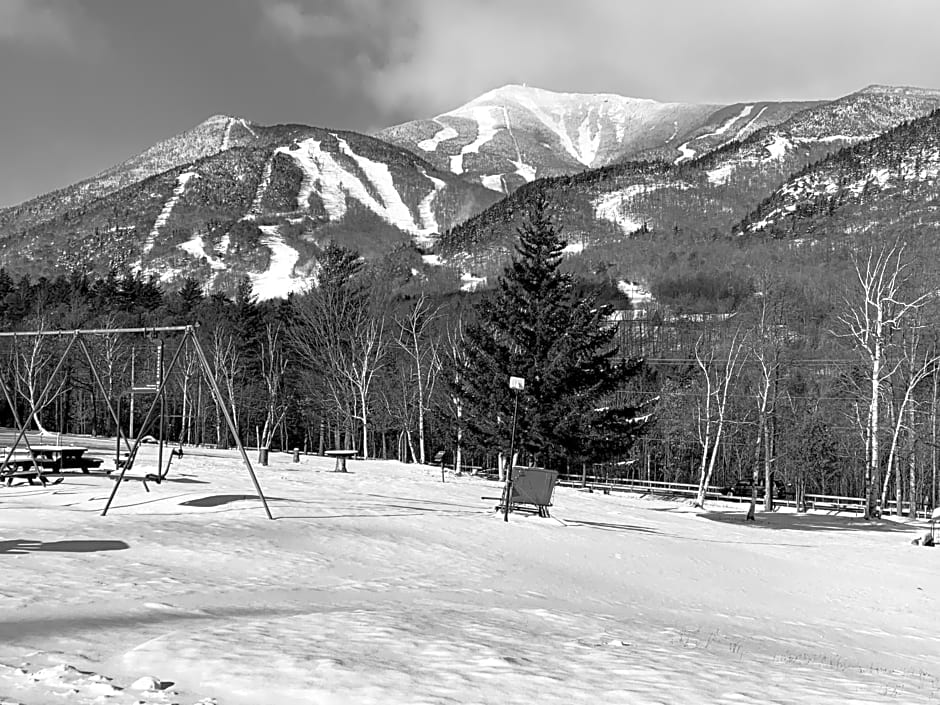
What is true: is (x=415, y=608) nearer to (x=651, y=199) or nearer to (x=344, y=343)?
(x=344, y=343)

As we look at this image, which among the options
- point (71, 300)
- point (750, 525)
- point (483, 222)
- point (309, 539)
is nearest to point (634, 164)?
point (483, 222)

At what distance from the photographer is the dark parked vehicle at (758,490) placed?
51031mm

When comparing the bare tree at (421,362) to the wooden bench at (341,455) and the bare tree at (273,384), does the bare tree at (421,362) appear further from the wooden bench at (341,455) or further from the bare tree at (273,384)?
the wooden bench at (341,455)

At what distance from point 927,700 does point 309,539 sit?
7.65 meters

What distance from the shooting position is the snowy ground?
493cm

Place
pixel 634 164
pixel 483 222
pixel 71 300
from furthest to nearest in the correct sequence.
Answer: pixel 634 164 → pixel 483 222 → pixel 71 300

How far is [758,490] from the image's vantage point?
52594 mm

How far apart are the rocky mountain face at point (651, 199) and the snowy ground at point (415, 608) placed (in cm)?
12228

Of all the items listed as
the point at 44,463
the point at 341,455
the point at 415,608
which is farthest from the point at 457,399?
the point at 415,608

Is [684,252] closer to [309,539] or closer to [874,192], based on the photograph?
[874,192]

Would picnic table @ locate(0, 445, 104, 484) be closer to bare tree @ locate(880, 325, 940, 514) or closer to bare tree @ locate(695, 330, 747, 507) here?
bare tree @ locate(695, 330, 747, 507)

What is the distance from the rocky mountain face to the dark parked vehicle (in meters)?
85.0

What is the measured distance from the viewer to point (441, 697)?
15.2ft

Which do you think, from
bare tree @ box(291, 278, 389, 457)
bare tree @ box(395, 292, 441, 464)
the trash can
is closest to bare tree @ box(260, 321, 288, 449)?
bare tree @ box(291, 278, 389, 457)
